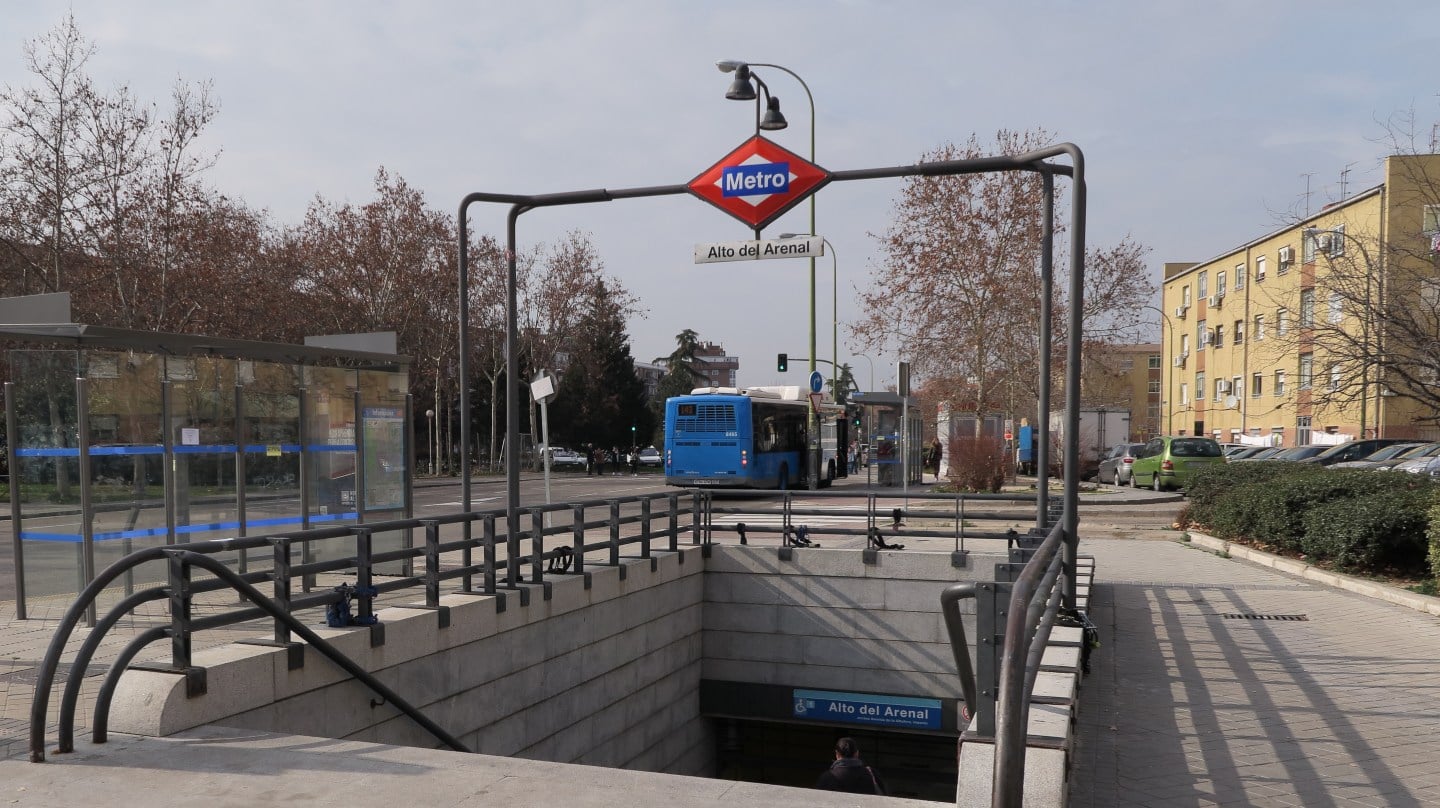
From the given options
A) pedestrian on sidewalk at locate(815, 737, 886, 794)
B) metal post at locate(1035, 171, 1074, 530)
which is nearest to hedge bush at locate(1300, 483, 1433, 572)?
metal post at locate(1035, 171, 1074, 530)

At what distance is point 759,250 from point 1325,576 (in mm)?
9351

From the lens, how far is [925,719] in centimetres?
1371

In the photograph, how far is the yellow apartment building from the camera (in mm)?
15922

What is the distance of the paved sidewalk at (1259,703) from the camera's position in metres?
6.08

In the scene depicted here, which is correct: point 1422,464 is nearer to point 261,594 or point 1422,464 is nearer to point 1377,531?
point 1377,531

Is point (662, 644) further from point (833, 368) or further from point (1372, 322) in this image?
point (833, 368)

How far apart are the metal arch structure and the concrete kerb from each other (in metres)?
4.80

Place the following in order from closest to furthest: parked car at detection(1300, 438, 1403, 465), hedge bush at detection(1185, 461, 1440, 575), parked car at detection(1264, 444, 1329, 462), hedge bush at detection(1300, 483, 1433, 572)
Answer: hedge bush at detection(1300, 483, 1433, 572) → hedge bush at detection(1185, 461, 1440, 575) → parked car at detection(1300, 438, 1403, 465) → parked car at detection(1264, 444, 1329, 462)

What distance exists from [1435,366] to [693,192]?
1064cm

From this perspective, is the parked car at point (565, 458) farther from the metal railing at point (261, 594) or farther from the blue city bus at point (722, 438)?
the metal railing at point (261, 594)

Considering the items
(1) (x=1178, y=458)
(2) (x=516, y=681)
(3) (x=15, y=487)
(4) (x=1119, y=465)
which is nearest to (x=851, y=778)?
(2) (x=516, y=681)

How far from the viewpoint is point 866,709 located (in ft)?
45.3

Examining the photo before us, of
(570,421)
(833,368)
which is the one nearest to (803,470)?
(833,368)

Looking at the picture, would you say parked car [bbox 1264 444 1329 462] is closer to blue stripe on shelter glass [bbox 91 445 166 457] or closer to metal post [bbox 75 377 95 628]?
blue stripe on shelter glass [bbox 91 445 166 457]
